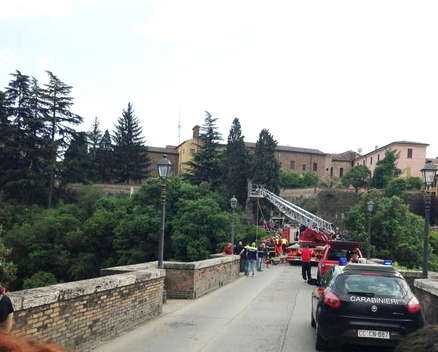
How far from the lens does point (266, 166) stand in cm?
7938

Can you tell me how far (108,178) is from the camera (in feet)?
298

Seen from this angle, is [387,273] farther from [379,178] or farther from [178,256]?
[379,178]

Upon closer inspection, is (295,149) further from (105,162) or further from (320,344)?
(320,344)

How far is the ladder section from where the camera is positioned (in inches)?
2071

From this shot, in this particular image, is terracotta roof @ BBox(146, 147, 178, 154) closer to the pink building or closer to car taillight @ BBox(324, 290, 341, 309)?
the pink building

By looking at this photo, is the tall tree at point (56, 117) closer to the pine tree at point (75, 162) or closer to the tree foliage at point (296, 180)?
the pine tree at point (75, 162)

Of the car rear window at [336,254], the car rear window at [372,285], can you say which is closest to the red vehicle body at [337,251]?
the car rear window at [336,254]

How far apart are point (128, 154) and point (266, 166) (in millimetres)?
22552

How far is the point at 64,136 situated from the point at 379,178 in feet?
173

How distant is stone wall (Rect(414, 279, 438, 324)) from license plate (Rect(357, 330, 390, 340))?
244cm

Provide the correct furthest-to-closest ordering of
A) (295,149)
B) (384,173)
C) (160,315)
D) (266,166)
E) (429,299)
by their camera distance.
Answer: (295,149), (384,173), (266,166), (160,315), (429,299)

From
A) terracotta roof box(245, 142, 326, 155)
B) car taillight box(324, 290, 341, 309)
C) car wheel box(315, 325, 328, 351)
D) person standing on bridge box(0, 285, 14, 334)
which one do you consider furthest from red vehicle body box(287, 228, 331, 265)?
terracotta roof box(245, 142, 326, 155)

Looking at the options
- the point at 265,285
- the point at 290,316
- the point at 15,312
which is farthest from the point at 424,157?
the point at 15,312

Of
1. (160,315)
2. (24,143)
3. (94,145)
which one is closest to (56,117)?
(24,143)
